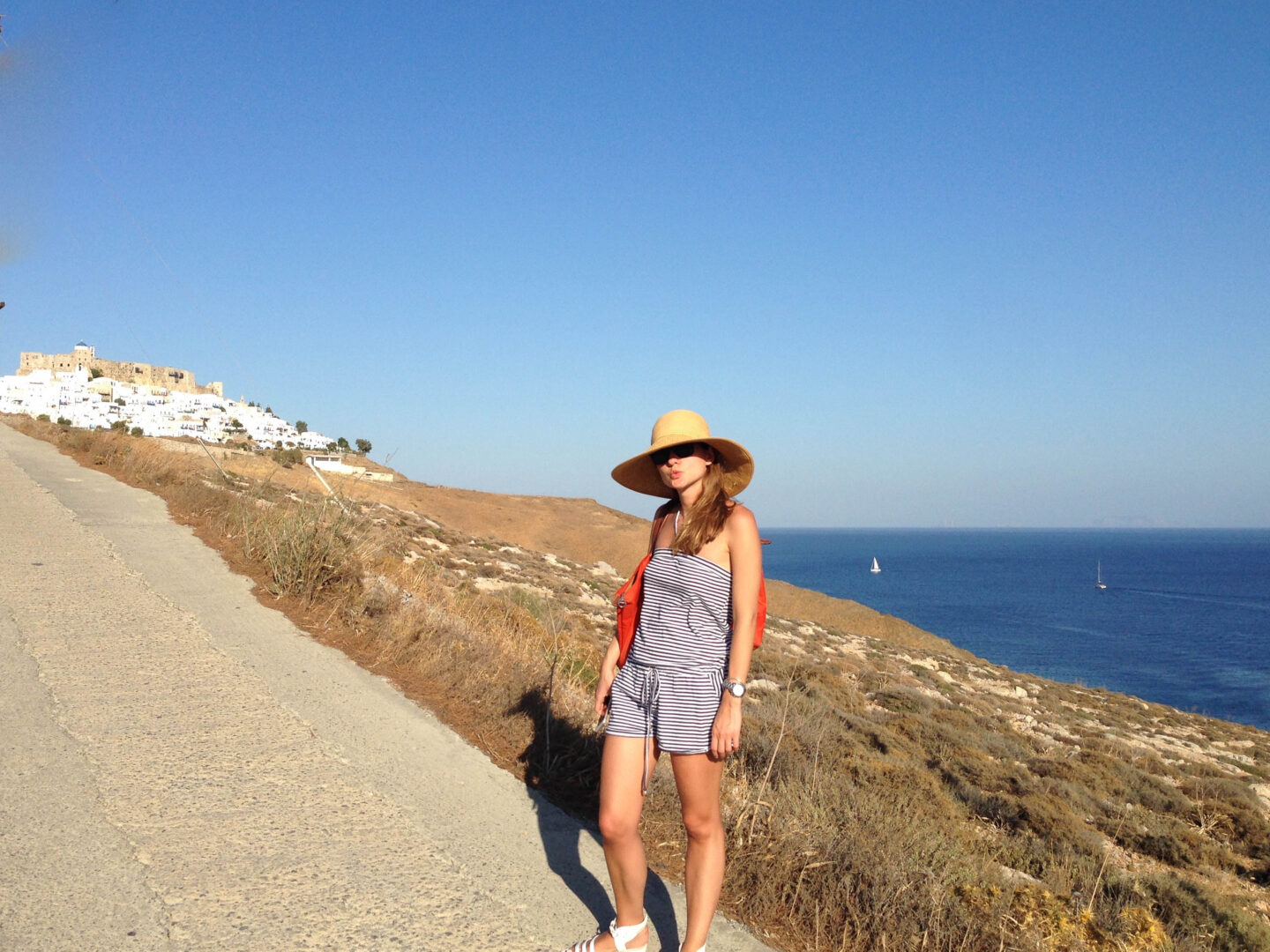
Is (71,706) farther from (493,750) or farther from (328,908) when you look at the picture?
(328,908)

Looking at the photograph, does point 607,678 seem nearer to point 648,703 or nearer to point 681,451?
point 648,703

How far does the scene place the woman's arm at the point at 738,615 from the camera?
8.82ft

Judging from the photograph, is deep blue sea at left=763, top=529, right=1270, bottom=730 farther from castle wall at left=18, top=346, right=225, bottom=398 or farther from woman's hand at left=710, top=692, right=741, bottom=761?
castle wall at left=18, top=346, right=225, bottom=398

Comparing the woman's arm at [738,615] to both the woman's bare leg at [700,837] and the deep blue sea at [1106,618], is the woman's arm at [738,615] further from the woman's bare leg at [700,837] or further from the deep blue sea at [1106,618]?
the deep blue sea at [1106,618]

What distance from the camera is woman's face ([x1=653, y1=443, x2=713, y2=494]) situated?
2.98m

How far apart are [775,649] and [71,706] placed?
56.6ft

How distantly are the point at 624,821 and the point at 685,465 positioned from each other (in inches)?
47.4

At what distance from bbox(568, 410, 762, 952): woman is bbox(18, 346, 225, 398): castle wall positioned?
417 ft

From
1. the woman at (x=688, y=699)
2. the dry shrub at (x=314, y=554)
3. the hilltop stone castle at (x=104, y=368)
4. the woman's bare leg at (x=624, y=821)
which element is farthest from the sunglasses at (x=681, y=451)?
the hilltop stone castle at (x=104, y=368)

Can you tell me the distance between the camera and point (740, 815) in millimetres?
3889

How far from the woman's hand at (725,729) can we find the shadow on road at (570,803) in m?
0.93

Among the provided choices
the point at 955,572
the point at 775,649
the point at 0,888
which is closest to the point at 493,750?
the point at 0,888

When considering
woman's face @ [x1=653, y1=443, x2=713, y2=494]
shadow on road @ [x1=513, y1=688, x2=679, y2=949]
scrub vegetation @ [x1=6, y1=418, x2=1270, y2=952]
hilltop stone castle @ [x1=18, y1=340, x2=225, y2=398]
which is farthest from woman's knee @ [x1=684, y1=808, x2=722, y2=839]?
hilltop stone castle @ [x1=18, y1=340, x2=225, y2=398]

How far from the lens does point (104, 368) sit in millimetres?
116125
